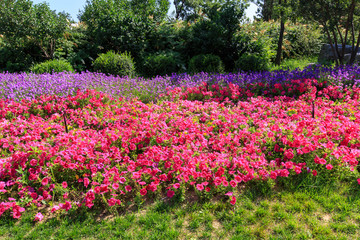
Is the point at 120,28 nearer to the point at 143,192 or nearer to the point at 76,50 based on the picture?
the point at 76,50

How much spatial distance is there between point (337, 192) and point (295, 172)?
55 cm

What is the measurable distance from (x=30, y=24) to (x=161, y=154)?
9541 mm

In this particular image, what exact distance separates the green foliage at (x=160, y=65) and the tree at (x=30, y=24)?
3.85 m

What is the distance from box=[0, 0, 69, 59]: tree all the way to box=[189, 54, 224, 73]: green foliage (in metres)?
A: 5.60

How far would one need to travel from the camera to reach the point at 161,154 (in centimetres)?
388

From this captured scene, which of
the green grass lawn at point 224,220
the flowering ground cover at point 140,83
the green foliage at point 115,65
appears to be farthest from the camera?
the green foliage at point 115,65

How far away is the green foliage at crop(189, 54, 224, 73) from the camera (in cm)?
1009

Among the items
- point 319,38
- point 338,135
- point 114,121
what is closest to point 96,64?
point 114,121

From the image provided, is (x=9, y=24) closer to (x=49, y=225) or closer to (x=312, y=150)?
(x=49, y=225)

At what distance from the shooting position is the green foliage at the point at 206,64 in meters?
10.1

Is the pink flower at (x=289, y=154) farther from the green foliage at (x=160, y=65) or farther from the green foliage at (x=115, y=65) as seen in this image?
the green foliage at (x=160, y=65)

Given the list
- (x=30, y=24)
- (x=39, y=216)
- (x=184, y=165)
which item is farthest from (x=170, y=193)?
(x=30, y=24)

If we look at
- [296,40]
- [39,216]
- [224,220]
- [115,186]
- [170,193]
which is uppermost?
[296,40]

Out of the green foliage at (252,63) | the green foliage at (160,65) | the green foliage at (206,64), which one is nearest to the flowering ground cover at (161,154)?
the green foliage at (252,63)
